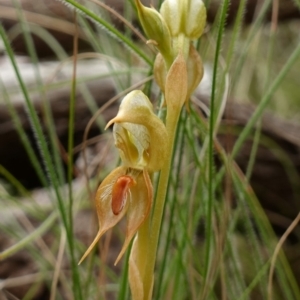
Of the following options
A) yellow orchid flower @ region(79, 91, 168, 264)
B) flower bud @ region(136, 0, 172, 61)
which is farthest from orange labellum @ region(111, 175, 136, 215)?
flower bud @ region(136, 0, 172, 61)

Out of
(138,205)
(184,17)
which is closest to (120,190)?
(138,205)

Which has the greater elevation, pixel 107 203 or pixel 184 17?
pixel 184 17

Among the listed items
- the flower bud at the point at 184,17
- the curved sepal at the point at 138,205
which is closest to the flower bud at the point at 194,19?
the flower bud at the point at 184,17

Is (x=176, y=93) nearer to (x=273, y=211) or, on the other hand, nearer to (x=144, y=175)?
(x=144, y=175)

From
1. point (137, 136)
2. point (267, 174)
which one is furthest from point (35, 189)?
point (137, 136)

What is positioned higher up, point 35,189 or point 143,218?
point 143,218

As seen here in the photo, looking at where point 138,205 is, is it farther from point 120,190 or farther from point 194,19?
point 194,19

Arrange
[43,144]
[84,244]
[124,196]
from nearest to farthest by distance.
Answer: [124,196] → [43,144] → [84,244]
